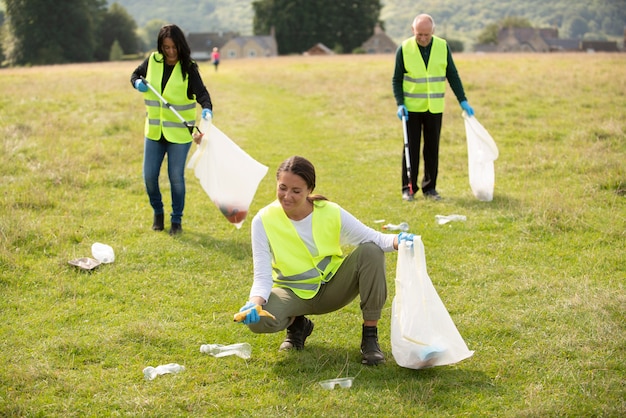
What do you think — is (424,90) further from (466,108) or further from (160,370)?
(160,370)

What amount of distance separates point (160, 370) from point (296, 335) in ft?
3.00

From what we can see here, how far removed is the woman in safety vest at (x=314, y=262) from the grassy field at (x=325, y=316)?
0.33 metres

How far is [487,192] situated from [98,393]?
5.81m

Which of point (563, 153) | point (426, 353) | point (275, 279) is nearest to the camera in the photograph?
point (426, 353)

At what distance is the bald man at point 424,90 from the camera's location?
8875 millimetres

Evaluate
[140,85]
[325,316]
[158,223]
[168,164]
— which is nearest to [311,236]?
[325,316]

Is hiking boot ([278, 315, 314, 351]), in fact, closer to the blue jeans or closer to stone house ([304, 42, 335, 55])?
the blue jeans

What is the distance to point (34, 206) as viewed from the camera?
28.3ft

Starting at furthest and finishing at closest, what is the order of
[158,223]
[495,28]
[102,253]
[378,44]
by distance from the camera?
[495,28] → [378,44] → [158,223] → [102,253]

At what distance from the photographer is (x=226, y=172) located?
24.4 feet

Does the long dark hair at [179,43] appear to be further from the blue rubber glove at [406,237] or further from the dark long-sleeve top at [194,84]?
the blue rubber glove at [406,237]

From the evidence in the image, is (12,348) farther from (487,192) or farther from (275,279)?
(487,192)

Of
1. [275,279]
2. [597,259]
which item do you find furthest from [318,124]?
[275,279]

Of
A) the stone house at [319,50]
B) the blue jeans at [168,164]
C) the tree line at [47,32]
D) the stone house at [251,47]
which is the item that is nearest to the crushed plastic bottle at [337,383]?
the blue jeans at [168,164]
